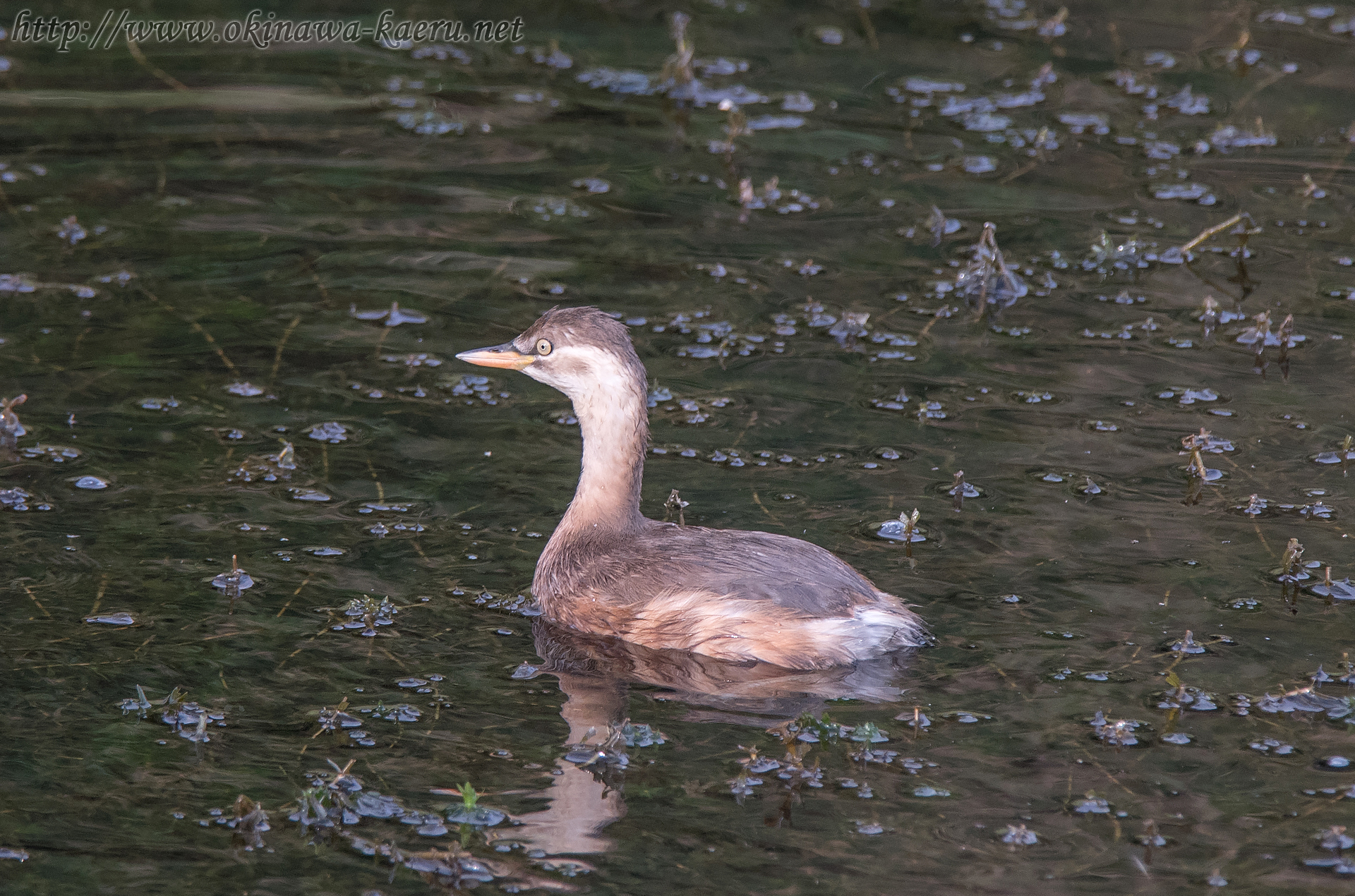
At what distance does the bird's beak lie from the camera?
702 cm

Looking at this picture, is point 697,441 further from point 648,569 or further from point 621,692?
point 621,692

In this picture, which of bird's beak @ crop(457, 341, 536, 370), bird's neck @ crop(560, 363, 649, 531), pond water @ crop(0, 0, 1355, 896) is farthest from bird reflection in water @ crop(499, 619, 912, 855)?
bird's beak @ crop(457, 341, 536, 370)

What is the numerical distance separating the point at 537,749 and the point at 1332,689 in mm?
2891

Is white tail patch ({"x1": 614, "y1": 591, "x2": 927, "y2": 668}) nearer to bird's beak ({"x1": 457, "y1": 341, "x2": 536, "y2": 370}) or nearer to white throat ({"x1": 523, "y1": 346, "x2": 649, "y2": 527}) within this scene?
white throat ({"x1": 523, "y1": 346, "x2": 649, "y2": 527})

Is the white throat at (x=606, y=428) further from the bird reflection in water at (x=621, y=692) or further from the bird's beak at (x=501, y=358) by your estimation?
the bird reflection in water at (x=621, y=692)

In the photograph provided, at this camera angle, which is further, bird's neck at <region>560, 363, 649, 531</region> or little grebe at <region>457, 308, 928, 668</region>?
bird's neck at <region>560, 363, 649, 531</region>

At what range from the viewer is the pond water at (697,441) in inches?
206

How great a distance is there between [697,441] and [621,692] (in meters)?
2.17

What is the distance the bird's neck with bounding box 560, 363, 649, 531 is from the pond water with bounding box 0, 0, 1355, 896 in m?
0.44

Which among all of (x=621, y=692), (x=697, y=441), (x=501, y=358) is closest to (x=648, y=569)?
(x=621, y=692)

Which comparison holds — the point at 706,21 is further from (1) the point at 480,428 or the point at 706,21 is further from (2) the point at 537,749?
(2) the point at 537,749

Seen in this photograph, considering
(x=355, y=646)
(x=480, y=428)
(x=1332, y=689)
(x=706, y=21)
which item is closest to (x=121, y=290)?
(x=480, y=428)

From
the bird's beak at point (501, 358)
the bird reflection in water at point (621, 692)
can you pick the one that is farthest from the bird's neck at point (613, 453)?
the bird reflection in water at point (621, 692)

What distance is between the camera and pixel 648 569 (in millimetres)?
6535
